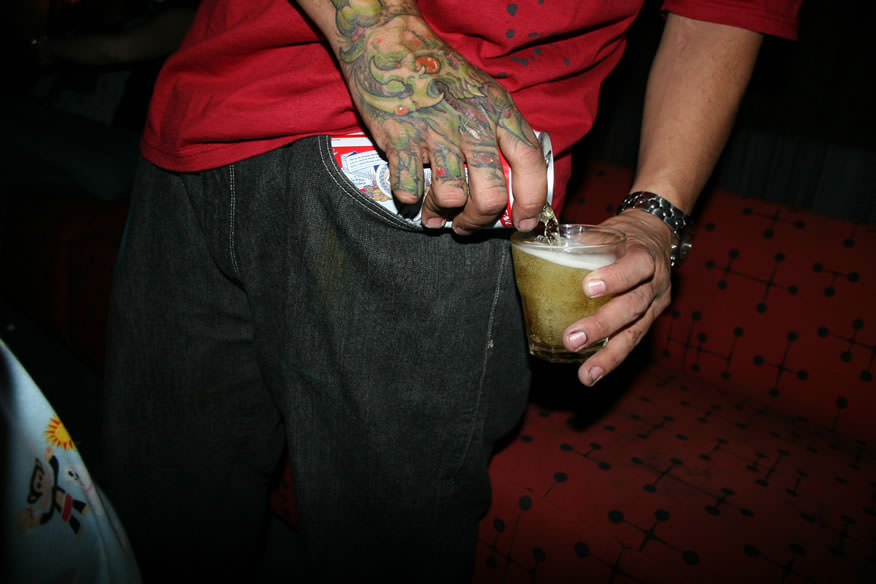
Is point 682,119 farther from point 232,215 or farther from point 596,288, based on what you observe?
point 232,215

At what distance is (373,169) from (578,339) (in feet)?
1.11

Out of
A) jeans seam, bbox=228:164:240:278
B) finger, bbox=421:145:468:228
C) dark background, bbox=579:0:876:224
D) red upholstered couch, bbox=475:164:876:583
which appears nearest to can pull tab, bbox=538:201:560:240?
finger, bbox=421:145:468:228

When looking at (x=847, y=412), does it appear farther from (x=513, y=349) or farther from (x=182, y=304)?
(x=182, y=304)

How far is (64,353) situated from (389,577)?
2801mm

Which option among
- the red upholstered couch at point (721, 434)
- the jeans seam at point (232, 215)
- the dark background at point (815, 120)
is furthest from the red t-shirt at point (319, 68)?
the dark background at point (815, 120)

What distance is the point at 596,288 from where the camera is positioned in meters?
0.64

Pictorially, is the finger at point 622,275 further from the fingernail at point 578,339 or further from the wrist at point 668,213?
the wrist at point 668,213

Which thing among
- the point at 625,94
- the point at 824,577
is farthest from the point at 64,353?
the point at 824,577

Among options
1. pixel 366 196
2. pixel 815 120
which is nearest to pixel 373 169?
pixel 366 196

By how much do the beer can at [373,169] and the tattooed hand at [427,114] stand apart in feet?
0.17

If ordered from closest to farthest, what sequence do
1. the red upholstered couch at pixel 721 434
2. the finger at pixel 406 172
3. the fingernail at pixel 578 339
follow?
the finger at pixel 406 172, the fingernail at pixel 578 339, the red upholstered couch at pixel 721 434

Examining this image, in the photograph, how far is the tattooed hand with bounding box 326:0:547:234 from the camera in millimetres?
548

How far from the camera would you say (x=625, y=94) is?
7.11ft

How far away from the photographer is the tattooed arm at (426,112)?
548 mm
